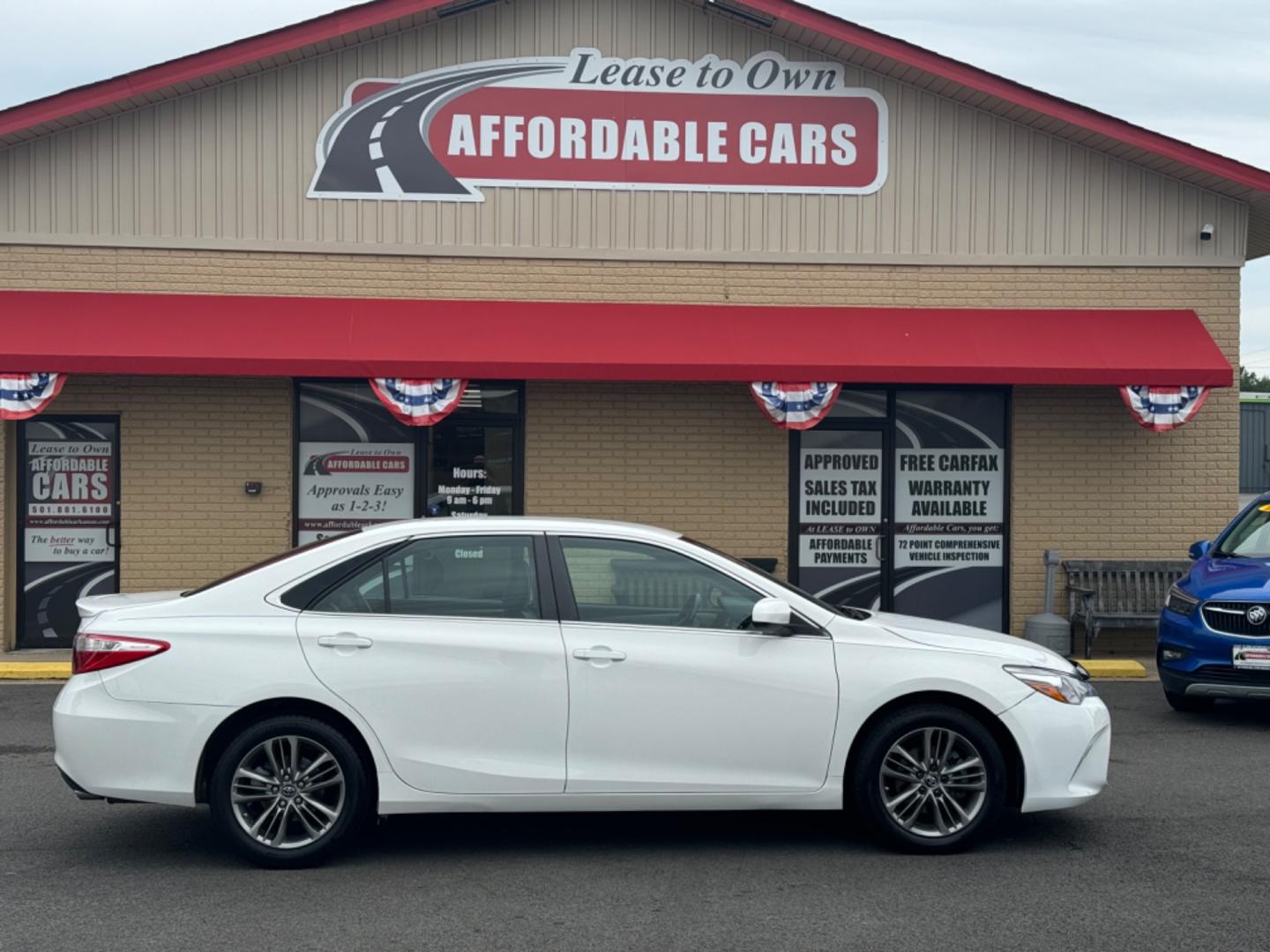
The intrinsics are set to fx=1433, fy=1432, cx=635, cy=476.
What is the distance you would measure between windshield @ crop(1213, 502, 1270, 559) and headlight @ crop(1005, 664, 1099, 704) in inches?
186

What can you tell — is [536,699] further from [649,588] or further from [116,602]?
[116,602]

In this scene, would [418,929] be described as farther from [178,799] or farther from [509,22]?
[509,22]

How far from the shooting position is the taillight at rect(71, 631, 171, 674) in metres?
6.31

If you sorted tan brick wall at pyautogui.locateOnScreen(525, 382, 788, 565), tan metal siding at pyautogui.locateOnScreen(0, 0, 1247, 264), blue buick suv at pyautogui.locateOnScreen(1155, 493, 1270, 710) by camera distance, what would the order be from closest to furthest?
blue buick suv at pyautogui.locateOnScreen(1155, 493, 1270, 710), tan metal siding at pyautogui.locateOnScreen(0, 0, 1247, 264), tan brick wall at pyautogui.locateOnScreen(525, 382, 788, 565)

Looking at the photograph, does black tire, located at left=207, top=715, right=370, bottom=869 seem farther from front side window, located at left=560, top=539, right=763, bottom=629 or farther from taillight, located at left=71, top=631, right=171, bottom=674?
front side window, located at left=560, top=539, right=763, bottom=629

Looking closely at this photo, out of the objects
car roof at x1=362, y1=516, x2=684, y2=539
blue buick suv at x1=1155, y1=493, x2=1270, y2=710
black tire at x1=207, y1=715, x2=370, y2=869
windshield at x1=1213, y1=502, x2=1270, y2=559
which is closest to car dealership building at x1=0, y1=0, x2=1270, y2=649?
windshield at x1=1213, y1=502, x2=1270, y2=559

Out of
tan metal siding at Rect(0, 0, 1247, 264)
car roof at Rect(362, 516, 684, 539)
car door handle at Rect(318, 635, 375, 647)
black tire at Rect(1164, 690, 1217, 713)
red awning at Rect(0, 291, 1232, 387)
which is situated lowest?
black tire at Rect(1164, 690, 1217, 713)

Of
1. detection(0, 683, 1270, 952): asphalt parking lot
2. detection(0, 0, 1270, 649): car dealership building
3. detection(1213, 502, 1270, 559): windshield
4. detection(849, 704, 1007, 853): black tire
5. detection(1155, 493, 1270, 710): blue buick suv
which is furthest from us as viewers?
detection(0, 0, 1270, 649): car dealership building

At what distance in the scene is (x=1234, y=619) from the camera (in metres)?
9.90

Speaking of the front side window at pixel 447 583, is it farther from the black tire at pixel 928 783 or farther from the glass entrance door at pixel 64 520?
the glass entrance door at pixel 64 520

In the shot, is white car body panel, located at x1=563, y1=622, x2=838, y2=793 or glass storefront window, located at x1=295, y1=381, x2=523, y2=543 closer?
white car body panel, located at x1=563, y1=622, x2=838, y2=793

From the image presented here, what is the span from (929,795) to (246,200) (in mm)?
9594

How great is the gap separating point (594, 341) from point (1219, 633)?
19.6 feet

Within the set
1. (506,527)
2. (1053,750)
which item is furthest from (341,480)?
(1053,750)
